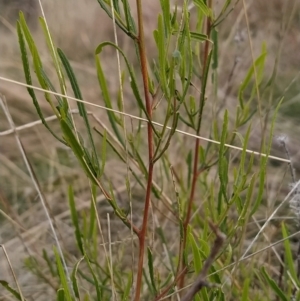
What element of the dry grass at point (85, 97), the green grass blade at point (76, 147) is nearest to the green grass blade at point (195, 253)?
the green grass blade at point (76, 147)

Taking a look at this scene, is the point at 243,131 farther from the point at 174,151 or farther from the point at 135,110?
the point at 135,110

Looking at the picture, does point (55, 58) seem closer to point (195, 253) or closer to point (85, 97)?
point (195, 253)

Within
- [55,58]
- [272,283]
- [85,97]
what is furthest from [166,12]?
[85,97]

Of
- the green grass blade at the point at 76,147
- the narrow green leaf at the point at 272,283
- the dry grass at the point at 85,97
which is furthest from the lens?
the dry grass at the point at 85,97

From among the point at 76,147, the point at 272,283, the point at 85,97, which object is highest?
the point at 76,147

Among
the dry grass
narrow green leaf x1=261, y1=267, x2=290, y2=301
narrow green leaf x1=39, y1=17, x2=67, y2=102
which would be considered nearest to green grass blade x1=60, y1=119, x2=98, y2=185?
narrow green leaf x1=39, y1=17, x2=67, y2=102

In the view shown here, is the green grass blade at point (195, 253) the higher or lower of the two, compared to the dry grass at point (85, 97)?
higher

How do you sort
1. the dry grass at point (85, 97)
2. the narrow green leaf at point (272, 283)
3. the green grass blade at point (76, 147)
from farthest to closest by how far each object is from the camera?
1. the dry grass at point (85, 97)
2. the narrow green leaf at point (272, 283)
3. the green grass blade at point (76, 147)

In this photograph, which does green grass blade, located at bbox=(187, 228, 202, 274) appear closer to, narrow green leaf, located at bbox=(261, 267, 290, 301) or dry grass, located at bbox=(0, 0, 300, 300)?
narrow green leaf, located at bbox=(261, 267, 290, 301)

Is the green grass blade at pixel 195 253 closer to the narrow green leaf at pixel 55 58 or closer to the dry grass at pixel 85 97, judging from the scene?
the narrow green leaf at pixel 55 58

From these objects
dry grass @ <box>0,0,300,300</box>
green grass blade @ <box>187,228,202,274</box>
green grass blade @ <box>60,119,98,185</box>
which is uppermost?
green grass blade @ <box>60,119,98,185</box>

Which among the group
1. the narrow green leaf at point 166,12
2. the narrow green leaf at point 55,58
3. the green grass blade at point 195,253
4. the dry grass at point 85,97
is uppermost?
the narrow green leaf at point 166,12
